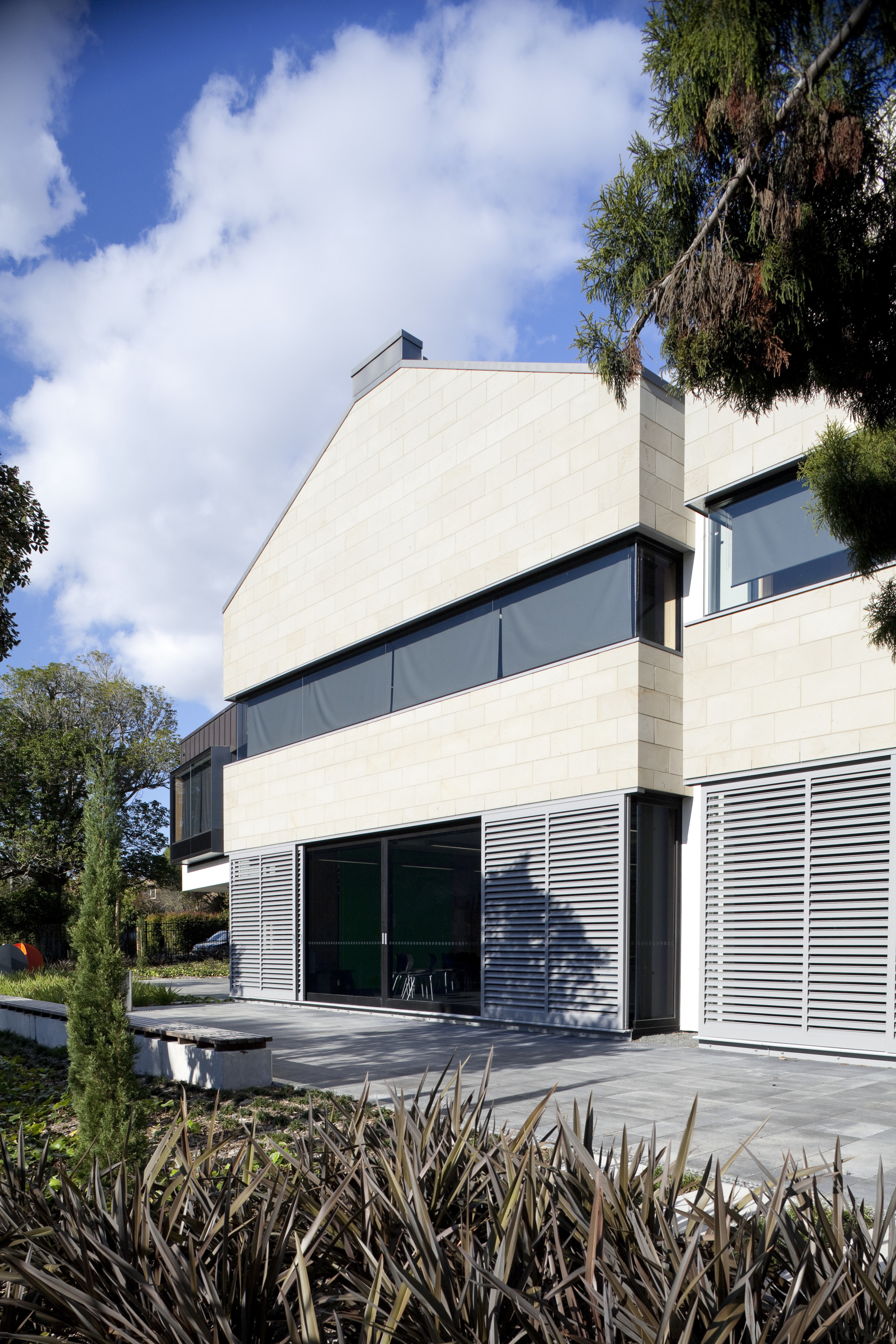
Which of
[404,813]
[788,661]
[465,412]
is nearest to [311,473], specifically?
[465,412]

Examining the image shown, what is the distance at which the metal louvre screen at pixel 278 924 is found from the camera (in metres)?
18.0

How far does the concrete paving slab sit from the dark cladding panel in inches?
210

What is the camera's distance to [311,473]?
18.7 metres

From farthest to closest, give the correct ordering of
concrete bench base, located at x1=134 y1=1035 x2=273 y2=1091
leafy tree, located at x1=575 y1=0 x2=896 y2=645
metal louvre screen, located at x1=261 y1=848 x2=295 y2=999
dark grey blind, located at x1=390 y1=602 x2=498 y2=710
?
metal louvre screen, located at x1=261 y1=848 x2=295 y2=999 → dark grey blind, located at x1=390 y1=602 x2=498 y2=710 → concrete bench base, located at x1=134 y1=1035 x2=273 y2=1091 → leafy tree, located at x1=575 y1=0 x2=896 y2=645

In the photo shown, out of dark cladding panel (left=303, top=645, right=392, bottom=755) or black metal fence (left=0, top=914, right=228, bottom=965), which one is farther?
black metal fence (left=0, top=914, right=228, bottom=965)

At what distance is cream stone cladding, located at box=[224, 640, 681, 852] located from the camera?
11602 millimetres

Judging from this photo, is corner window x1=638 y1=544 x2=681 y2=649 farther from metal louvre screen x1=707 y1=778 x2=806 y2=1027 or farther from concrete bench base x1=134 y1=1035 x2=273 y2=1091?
concrete bench base x1=134 y1=1035 x2=273 y2=1091

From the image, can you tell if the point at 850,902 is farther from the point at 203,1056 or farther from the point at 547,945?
the point at 203,1056

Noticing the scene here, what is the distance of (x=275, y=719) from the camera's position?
766 inches

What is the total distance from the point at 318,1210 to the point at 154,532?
4453 cm

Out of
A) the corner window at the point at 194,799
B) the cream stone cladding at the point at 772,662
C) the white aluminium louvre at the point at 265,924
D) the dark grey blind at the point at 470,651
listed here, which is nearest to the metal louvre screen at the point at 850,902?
Result: the cream stone cladding at the point at 772,662

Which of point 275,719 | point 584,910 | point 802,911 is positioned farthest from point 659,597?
point 275,719

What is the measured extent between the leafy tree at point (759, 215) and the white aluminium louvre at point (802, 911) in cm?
560

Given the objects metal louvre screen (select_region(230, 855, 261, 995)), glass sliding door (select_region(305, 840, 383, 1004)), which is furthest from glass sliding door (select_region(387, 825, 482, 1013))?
metal louvre screen (select_region(230, 855, 261, 995))
